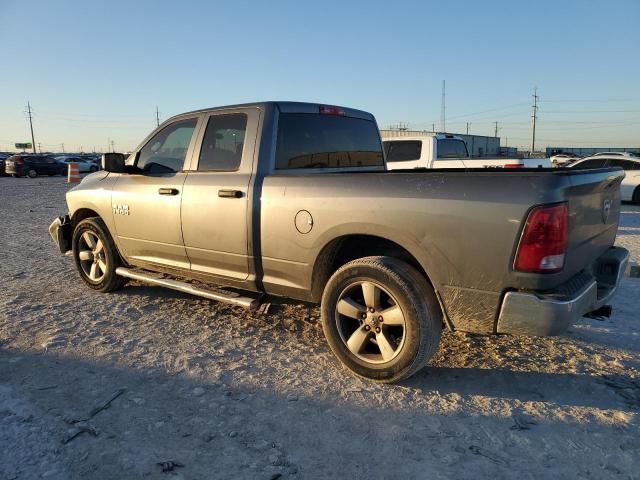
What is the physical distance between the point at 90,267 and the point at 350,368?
354 cm

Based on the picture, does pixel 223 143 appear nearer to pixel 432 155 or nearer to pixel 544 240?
pixel 544 240

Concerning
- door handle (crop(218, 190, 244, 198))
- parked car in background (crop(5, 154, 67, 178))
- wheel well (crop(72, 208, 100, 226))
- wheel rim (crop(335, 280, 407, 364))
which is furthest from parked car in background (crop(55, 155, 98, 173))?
wheel rim (crop(335, 280, 407, 364))

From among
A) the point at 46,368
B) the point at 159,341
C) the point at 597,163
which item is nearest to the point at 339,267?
the point at 159,341

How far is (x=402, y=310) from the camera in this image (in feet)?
10.1

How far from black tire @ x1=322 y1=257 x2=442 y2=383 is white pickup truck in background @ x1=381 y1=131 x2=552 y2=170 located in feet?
23.3

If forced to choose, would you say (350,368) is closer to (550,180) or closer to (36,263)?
(550,180)

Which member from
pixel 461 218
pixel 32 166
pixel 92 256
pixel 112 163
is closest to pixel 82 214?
pixel 92 256

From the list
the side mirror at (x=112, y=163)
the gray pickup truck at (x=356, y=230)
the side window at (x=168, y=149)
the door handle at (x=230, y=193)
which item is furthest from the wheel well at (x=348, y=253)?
the side mirror at (x=112, y=163)

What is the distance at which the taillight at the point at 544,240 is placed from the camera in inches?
102

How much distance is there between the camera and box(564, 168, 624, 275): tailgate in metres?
2.77

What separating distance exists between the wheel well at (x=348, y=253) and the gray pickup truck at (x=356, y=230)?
0.01 meters

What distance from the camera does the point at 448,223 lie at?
2842 mm

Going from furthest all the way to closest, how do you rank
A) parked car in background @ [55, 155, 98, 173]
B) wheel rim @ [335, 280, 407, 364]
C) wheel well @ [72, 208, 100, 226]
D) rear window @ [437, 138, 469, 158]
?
parked car in background @ [55, 155, 98, 173] → rear window @ [437, 138, 469, 158] → wheel well @ [72, 208, 100, 226] → wheel rim @ [335, 280, 407, 364]

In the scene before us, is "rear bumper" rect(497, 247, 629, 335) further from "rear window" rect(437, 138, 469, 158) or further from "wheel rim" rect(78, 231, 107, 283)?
"rear window" rect(437, 138, 469, 158)
